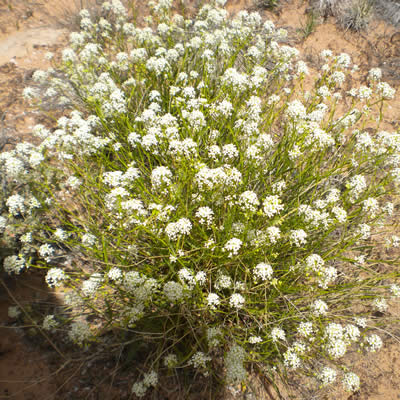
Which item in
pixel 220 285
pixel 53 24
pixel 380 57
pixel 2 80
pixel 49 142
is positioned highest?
pixel 380 57

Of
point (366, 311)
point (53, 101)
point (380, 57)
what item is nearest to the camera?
point (366, 311)

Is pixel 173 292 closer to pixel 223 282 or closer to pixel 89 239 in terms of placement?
pixel 223 282

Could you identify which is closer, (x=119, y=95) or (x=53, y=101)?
(x=119, y=95)

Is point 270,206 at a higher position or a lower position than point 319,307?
higher

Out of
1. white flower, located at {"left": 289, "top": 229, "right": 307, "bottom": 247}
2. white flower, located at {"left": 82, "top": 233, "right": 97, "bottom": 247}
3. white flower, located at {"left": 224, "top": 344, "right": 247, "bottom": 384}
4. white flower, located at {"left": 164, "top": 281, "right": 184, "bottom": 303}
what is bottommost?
white flower, located at {"left": 82, "top": 233, "right": 97, "bottom": 247}

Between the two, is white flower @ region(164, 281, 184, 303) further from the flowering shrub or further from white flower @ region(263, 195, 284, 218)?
white flower @ region(263, 195, 284, 218)

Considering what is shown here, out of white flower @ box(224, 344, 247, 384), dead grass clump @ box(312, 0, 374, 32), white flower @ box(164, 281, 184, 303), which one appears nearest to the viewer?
white flower @ box(224, 344, 247, 384)

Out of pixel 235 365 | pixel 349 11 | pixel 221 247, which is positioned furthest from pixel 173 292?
pixel 349 11

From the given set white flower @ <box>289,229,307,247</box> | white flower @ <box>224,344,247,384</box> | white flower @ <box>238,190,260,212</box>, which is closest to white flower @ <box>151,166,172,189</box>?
white flower @ <box>238,190,260,212</box>

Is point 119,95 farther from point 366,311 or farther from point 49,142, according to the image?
point 366,311

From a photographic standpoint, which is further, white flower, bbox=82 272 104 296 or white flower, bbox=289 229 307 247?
white flower, bbox=82 272 104 296

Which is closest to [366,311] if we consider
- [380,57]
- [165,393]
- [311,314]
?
[311,314]
